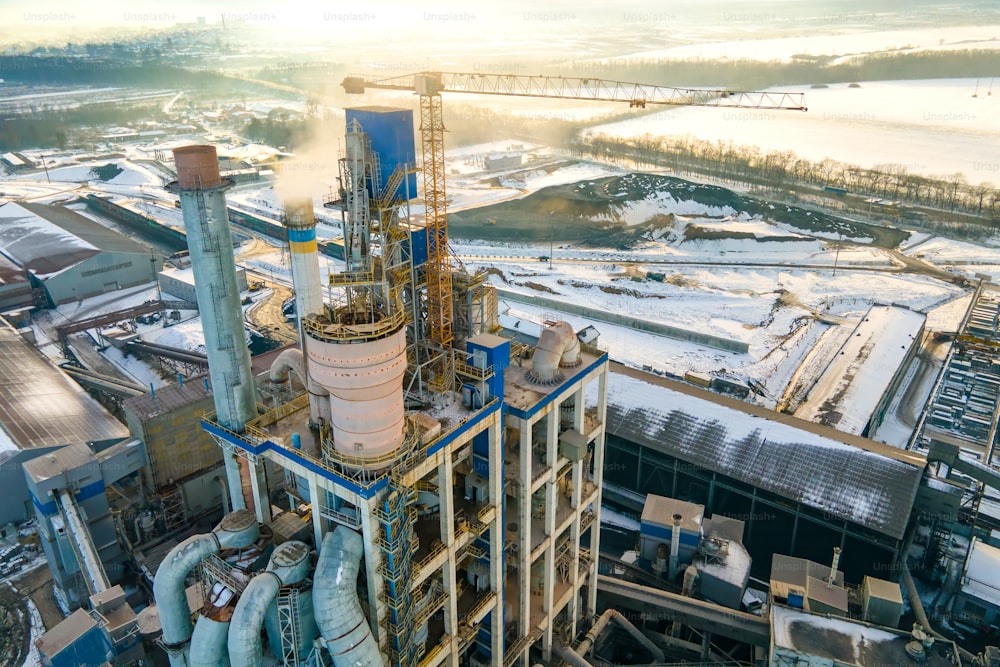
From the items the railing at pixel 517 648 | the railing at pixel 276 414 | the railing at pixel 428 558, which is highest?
the railing at pixel 276 414

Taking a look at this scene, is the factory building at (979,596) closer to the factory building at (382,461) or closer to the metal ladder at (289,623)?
the factory building at (382,461)

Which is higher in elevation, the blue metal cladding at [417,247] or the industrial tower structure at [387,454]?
the blue metal cladding at [417,247]

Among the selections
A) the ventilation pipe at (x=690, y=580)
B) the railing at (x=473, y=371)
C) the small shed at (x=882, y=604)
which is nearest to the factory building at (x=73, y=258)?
the railing at (x=473, y=371)

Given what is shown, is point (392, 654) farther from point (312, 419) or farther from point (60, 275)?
point (60, 275)

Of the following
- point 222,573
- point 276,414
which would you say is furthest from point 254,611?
point 276,414

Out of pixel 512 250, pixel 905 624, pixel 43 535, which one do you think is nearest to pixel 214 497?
pixel 43 535

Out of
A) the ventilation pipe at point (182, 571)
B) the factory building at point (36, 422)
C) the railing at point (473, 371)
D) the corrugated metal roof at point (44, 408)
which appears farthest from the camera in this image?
the corrugated metal roof at point (44, 408)

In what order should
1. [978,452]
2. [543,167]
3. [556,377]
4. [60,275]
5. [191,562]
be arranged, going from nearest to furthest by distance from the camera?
[191,562], [556,377], [978,452], [60,275], [543,167]

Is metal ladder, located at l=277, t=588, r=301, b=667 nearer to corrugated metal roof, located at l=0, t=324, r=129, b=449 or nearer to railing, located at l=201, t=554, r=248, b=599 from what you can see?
railing, located at l=201, t=554, r=248, b=599
